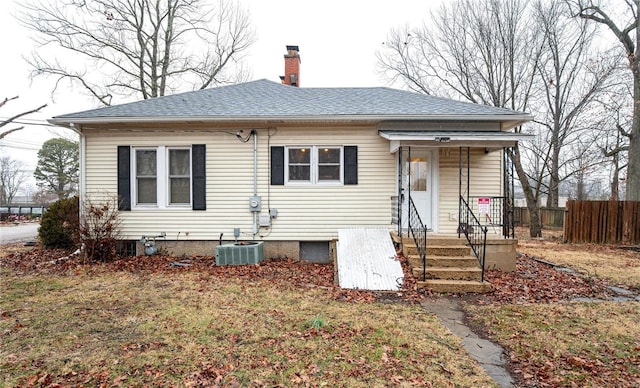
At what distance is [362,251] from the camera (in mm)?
7258

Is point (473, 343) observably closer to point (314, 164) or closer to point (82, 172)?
point (314, 164)

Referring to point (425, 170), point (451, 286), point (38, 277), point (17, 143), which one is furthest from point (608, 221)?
point (17, 143)

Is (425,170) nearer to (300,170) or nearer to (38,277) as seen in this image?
(300,170)

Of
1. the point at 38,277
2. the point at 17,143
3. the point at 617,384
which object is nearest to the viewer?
the point at 617,384

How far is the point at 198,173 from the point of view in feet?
28.0

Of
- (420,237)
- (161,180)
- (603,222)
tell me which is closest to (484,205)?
(420,237)

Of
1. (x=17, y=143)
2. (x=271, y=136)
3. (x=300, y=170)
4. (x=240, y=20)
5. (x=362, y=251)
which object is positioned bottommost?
(x=362, y=251)

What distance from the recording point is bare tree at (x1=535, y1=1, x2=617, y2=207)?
1673 centimetres

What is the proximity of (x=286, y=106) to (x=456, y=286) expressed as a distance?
589 cm

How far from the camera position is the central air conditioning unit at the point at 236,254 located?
7.92 m

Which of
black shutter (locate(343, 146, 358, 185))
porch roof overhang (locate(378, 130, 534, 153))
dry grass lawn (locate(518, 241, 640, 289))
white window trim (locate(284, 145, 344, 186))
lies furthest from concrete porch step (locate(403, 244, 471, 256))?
dry grass lawn (locate(518, 241, 640, 289))

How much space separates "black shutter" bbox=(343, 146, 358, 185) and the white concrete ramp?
1.26m

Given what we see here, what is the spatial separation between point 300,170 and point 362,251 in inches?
107

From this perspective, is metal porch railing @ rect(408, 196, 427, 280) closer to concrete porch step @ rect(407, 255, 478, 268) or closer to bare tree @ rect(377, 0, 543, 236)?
concrete porch step @ rect(407, 255, 478, 268)
